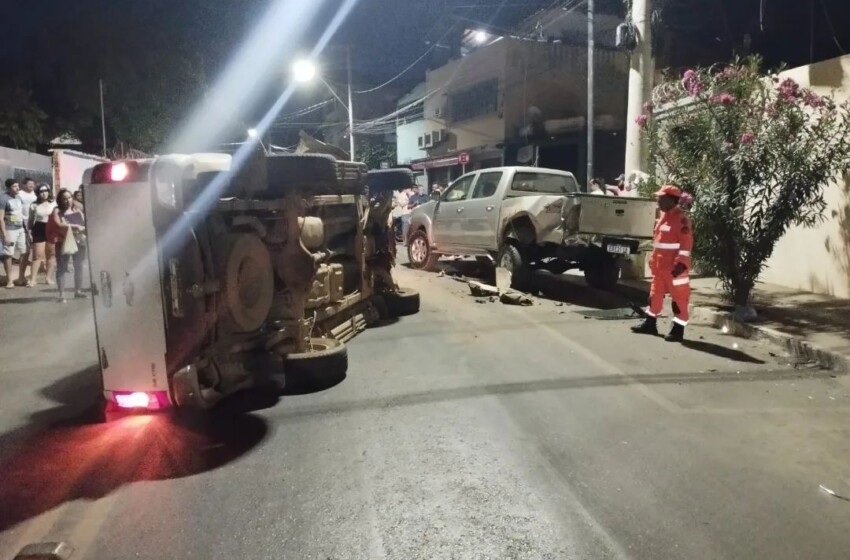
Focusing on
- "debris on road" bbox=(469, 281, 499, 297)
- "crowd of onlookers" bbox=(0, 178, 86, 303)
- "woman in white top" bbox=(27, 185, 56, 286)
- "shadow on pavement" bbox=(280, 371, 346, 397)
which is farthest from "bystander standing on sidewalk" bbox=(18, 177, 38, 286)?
"shadow on pavement" bbox=(280, 371, 346, 397)

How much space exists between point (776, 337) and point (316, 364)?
482 cm

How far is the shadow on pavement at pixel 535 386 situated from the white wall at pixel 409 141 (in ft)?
105

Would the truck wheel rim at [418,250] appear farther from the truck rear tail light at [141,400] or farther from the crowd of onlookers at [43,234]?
the truck rear tail light at [141,400]

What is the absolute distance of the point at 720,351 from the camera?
6.79 meters

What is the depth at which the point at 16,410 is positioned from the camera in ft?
16.6

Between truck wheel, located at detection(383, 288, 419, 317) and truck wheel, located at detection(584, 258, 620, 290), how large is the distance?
11.2 feet

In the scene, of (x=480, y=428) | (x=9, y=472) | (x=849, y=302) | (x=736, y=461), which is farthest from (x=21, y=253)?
(x=849, y=302)

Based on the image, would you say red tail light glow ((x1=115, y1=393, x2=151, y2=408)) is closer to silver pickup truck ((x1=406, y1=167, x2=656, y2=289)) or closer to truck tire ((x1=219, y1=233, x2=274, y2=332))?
truck tire ((x1=219, y1=233, x2=274, y2=332))

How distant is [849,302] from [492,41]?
75.0ft

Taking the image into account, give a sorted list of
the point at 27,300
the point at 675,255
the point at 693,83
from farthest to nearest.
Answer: the point at 27,300 → the point at 693,83 → the point at 675,255

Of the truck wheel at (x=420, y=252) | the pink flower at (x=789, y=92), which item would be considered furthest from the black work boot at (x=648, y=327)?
the truck wheel at (x=420, y=252)

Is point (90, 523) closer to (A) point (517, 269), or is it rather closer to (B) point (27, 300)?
(A) point (517, 269)

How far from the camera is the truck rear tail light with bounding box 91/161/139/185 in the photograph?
13.1ft

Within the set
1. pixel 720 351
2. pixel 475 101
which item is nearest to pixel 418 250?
pixel 720 351
